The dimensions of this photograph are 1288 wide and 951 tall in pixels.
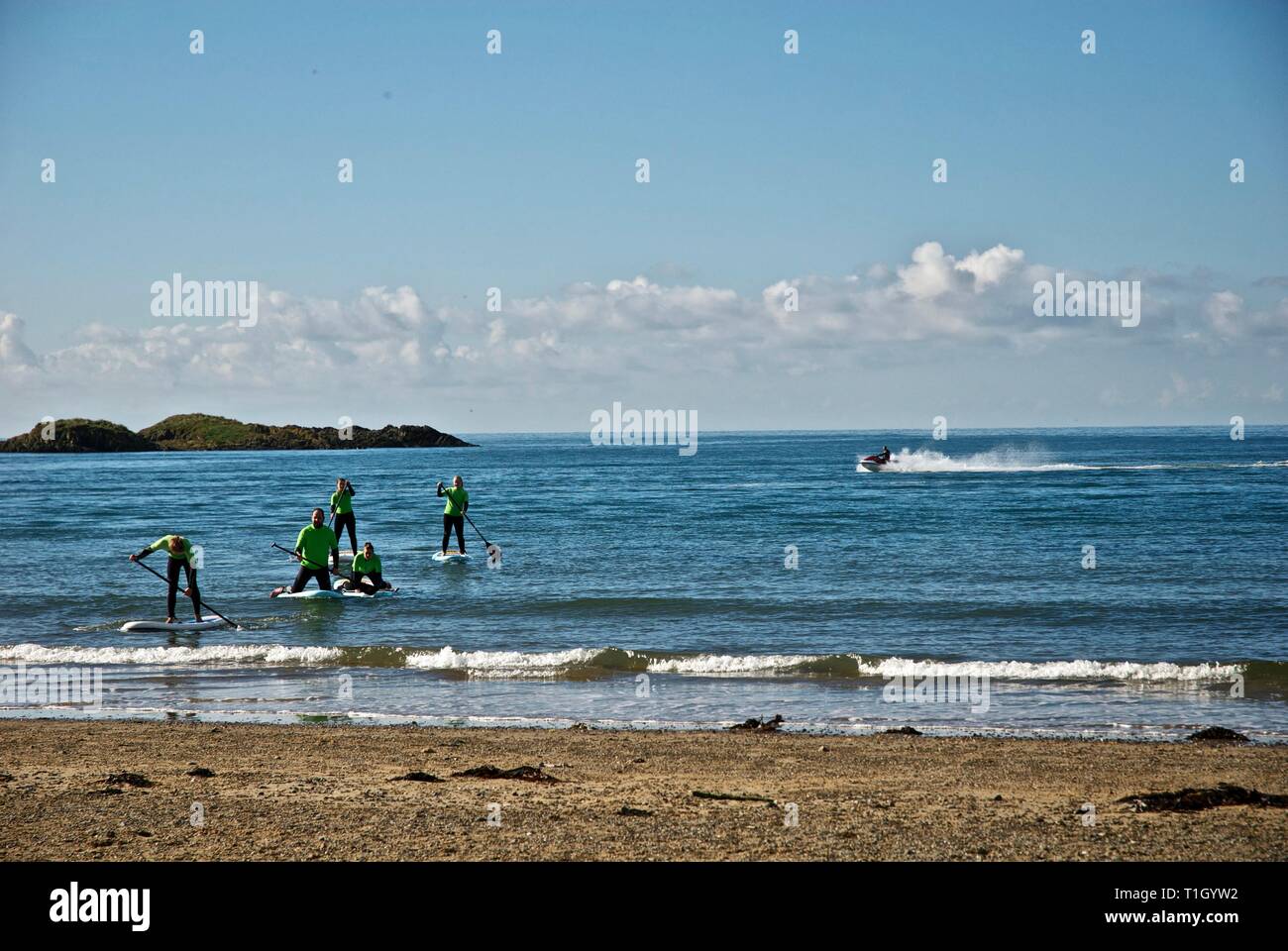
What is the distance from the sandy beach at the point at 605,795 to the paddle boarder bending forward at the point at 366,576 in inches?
384

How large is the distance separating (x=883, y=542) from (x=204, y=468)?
224 ft

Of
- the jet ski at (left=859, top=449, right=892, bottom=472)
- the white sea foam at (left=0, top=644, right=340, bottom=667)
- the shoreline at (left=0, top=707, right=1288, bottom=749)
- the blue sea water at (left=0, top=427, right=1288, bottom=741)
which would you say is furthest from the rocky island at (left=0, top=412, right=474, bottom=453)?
the shoreline at (left=0, top=707, right=1288, bottom=749)

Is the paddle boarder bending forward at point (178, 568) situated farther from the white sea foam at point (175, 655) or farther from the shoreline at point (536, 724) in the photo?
the shoreline at point (536, 724)

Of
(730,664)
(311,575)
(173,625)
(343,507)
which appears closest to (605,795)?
(730,664)

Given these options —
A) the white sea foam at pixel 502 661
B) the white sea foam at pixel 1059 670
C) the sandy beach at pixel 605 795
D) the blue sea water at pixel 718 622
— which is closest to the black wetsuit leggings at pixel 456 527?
the blue sea water at pixel 718 622

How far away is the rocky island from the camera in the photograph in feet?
416

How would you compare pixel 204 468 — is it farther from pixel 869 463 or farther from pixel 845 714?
pixel 845 714

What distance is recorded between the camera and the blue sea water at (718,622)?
1301cm

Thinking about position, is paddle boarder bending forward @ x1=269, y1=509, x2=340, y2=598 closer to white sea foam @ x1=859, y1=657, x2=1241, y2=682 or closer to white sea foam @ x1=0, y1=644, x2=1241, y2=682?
Result: white sea foam @ x1=0, y1=644, x2=1241, y2=682

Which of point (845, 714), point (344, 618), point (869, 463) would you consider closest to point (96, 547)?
point (344, 618)

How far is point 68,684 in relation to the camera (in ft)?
46.8

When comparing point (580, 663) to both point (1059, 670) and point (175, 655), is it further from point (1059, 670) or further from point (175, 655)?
point (1059, 670)

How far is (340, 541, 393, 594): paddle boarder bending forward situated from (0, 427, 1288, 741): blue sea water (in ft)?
1.98

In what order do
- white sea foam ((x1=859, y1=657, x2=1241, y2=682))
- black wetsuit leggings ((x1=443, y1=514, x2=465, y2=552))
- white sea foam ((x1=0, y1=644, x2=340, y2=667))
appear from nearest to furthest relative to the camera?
white sea foam ((x1=859, y1=657, x2=1241, y2=682)) → white sea foam ((x1=0, y1=644, x2=340, y2=667)) → black wetsuit leggings ((x1=443, y1=514, x2=465, y2=552))
